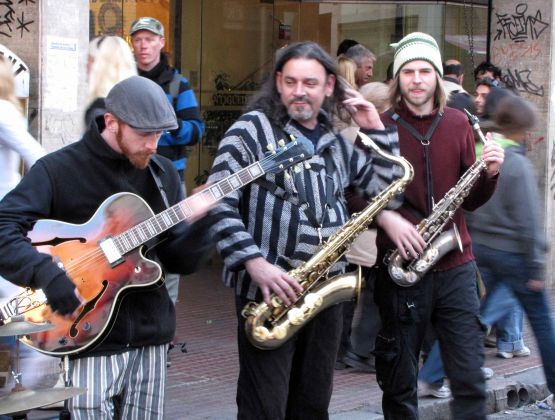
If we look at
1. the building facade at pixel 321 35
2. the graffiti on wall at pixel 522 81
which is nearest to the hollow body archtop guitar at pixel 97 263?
the building facade at pixel 321 35

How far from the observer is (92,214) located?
404cm

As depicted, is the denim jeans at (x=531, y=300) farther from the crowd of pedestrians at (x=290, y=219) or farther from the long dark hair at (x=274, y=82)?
the long dark hair at (x=274, y=82)

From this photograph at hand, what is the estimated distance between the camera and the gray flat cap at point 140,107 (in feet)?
12.8

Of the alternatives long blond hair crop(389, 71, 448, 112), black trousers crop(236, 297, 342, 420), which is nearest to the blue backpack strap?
long blond hair crop(389, 71, 448, 112)

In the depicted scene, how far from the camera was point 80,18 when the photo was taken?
7605mm

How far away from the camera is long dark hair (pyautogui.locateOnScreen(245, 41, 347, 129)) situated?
4750 millimetres

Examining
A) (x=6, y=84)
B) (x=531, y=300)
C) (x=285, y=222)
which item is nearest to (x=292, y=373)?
(x=285, y=222)

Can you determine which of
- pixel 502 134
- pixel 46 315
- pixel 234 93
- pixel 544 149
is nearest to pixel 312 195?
pixel 46 315

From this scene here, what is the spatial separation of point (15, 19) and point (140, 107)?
Result: 3870 millimetres

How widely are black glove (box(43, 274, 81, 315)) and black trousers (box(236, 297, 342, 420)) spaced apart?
1079mm

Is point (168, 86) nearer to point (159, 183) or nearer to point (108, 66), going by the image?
point (108, 66)

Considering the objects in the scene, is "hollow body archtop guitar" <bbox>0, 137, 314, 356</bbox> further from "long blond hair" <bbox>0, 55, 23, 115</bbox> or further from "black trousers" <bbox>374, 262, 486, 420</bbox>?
"long blond hair" <bbox>0, 55, 23, 115</bbox>

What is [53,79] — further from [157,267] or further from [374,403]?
[157,267]

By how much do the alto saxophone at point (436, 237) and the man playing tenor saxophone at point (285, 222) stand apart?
0.50 m
